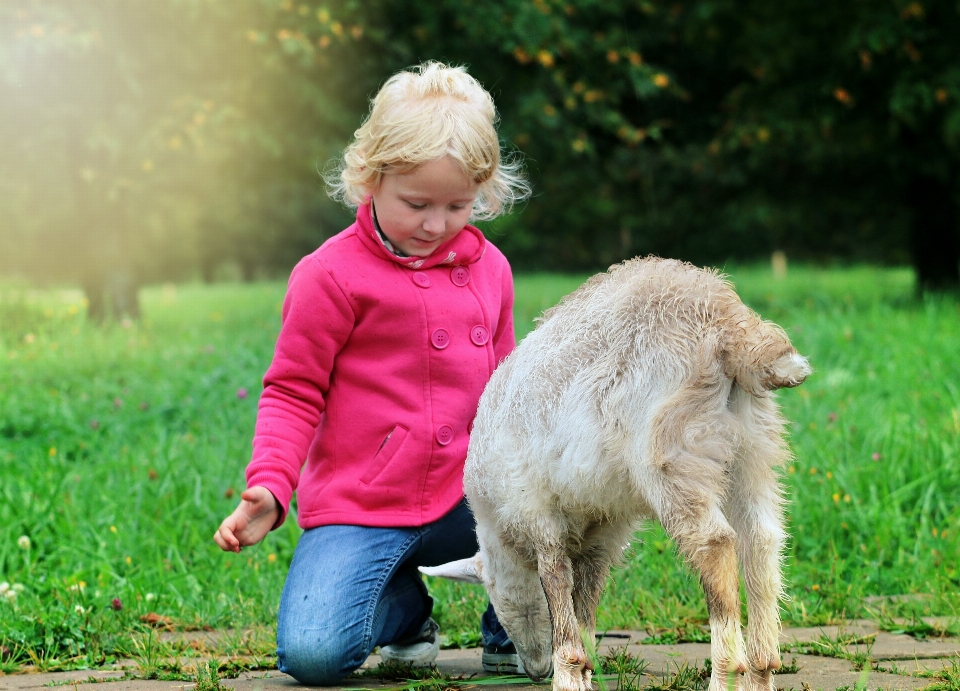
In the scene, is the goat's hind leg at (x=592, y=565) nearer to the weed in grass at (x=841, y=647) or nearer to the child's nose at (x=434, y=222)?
the weed in grass at (x=841, y=647)

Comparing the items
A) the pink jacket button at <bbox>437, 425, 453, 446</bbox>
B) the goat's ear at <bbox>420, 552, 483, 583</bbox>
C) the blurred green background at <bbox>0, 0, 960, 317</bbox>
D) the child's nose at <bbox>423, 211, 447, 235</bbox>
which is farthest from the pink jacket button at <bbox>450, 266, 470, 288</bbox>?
the blurred green background at <bbox>0, 0, 960, 317</bbox>

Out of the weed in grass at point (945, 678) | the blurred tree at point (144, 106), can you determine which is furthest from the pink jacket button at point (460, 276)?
the blurred tree at point (144, 106)

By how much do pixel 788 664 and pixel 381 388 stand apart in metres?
1.34

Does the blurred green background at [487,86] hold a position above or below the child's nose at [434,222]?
above

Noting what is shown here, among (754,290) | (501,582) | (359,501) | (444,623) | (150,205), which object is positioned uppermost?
(150,205)

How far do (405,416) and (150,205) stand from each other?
961cm

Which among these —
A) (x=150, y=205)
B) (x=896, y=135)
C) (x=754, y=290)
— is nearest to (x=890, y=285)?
(x=754, y=290)

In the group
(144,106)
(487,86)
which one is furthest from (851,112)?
(144,106)

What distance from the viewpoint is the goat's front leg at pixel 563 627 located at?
2240mm

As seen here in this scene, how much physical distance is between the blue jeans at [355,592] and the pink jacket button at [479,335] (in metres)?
0.49

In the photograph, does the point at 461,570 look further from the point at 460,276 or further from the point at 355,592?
the point at 460,276

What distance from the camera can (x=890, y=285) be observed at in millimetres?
12188

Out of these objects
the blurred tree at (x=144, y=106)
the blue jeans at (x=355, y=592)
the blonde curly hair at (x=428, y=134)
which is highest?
the blurred tree at (x=144, y=106)

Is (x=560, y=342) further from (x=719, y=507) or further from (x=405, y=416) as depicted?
(x=405, y=416)
